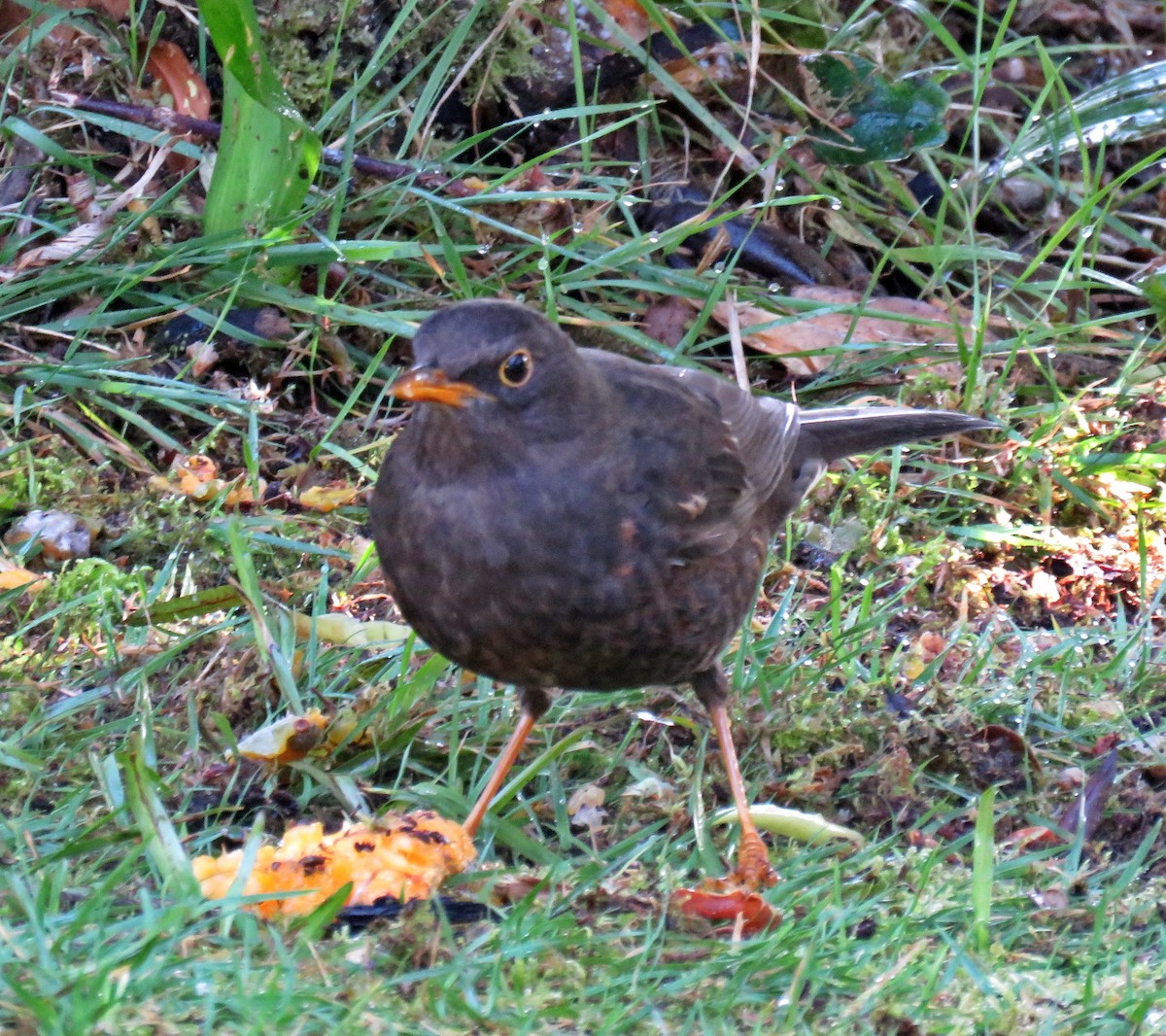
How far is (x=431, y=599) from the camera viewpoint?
369cm

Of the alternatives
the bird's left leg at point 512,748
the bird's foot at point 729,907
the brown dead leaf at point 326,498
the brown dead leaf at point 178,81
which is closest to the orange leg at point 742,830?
the bird's foot at point 729,907

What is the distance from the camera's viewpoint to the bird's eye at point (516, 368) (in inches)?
144

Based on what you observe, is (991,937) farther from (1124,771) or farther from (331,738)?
(331,738)

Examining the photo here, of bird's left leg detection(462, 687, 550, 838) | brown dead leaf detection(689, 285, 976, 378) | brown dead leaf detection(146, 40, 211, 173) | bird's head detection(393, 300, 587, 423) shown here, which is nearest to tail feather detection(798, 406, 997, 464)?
brown dead leaf detection(689, 285, 976, 378)

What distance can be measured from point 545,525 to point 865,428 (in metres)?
1.86

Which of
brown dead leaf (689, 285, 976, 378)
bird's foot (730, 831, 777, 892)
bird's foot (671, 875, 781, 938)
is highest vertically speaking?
bird's foot (671, 875, 781, 938)

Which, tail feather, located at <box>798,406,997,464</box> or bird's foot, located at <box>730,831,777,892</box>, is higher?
tail feather, located at <box>798,406,997,464</box>

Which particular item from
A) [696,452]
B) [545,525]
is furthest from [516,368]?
[696,452]

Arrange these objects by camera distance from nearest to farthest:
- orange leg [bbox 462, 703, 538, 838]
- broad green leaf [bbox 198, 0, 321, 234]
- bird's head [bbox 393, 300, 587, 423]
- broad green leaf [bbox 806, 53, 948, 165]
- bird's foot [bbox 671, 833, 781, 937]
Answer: bird's foot [bbox 671, 833, 781, 937] < bird's head [bbox 393, 300, 587, 423] < orange leg [bbox 462, 703, 538, 838] < broad green leaf [bbox 198, 0, 321, 234] < broad green leaf [bbox 806, 53, 948, 165]

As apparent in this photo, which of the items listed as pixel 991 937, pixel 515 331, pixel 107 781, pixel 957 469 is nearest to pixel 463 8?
pixel 957 469

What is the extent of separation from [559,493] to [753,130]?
3.59m

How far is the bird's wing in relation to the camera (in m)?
3.93

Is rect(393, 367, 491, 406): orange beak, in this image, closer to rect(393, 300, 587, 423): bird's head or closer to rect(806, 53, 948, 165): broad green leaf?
rect(393, 300, 587, 423): bird's head

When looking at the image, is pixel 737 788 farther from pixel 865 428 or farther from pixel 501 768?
pixel 865 428
